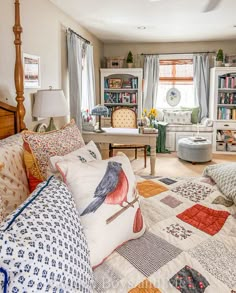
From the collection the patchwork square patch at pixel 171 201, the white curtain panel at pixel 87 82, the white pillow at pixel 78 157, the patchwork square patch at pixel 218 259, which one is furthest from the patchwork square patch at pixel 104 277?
the white curtain panel at pixel 87 82

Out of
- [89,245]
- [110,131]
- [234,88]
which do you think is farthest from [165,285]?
[234,88]

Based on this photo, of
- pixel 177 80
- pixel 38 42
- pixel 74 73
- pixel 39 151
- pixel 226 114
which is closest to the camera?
pixel 39 151

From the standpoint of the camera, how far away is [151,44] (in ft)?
19.4

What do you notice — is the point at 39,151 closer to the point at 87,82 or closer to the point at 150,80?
the point at 87,82

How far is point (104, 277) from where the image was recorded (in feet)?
3.22

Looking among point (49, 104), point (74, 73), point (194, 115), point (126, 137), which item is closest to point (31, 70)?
point (49, 104)

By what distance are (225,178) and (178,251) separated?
A: 73cm

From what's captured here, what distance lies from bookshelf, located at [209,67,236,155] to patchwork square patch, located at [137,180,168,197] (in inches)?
157

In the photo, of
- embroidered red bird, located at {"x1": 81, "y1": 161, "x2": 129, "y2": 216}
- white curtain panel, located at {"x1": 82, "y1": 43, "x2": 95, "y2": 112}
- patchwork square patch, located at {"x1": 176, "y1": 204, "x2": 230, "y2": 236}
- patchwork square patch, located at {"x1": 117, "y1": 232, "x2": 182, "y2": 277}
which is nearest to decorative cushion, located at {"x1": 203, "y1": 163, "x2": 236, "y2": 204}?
patchwork square patch, located at {"x1": 176, "y1": 204, "x2": 230, "y2": 236}

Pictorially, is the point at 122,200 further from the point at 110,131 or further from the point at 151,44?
the point at 151,44

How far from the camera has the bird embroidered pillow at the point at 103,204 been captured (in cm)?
103

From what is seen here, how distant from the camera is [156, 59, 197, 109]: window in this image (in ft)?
19.4

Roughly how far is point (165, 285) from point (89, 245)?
300 millimetres

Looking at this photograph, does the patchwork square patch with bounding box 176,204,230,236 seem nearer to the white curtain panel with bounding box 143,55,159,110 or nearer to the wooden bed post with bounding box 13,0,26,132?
the wooden bed post with bounding box 13,0,26,132
